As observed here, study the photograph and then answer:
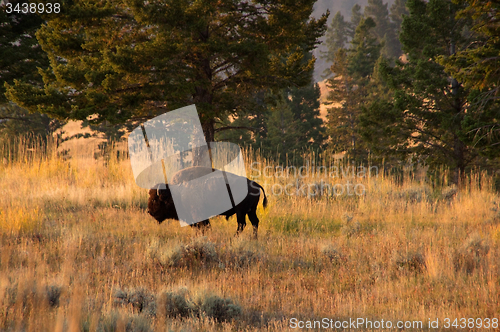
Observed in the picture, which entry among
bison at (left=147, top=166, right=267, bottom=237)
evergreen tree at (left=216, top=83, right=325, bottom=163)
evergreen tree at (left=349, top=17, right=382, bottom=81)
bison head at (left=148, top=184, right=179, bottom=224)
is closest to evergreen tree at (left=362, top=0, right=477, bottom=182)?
bison at (left=147, top=166, right=267, bottom=237)

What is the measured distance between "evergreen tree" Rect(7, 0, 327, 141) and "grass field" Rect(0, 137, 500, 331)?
2619 millimetres

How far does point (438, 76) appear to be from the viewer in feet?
34.4

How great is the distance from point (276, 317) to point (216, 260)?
185 cm

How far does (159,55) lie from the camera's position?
8.55 m

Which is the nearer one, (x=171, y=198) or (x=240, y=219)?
(x=171, y=198)

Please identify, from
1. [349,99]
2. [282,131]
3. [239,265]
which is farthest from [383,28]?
[239,265]

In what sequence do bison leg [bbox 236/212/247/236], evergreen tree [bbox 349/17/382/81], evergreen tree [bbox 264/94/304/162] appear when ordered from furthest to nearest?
evergreen tree [bbox 349/17/382/81] → evergreen tree [bbox 264/94/304/162] → bison leg [bbox 236/212/247/236]

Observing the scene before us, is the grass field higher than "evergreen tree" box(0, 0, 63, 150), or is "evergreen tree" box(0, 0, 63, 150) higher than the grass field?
"evergreen tree" box(0, 0, 63, 150)

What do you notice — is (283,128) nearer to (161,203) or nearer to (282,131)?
(282,131)

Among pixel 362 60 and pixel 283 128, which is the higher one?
pixel 362 60

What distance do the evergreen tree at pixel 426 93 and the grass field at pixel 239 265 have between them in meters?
2.05

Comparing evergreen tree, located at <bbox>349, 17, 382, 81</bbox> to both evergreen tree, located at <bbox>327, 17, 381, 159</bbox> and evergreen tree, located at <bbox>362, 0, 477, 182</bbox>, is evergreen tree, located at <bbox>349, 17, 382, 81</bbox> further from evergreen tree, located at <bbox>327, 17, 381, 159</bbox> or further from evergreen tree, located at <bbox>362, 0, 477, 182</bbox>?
evergreen tree, located at <bbox>362, 0, 477, 182</bbox>

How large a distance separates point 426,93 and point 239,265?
8481 mm

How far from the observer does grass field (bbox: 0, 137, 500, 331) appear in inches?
137
